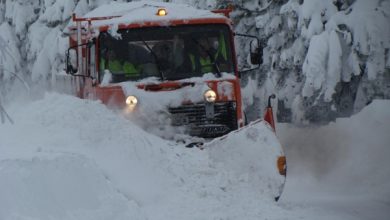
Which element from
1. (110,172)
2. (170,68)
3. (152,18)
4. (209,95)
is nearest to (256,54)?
(209,95)

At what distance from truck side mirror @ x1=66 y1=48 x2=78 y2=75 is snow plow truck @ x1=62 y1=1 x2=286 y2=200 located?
2 cm

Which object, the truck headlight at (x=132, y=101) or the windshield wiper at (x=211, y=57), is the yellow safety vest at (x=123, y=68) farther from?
the windshield wiper at (x=211, y=57)

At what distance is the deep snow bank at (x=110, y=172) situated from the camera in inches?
202

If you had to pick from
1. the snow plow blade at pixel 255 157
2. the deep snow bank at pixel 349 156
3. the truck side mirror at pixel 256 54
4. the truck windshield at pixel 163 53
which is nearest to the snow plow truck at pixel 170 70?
the truck windshield at pixel 163 53

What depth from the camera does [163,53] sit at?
27.3 feet

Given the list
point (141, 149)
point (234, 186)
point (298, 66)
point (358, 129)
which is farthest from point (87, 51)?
point (298, 66)

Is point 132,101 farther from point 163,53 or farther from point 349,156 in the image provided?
point 349,156

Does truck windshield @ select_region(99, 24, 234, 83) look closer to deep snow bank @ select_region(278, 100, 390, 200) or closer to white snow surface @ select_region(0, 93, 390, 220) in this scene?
white snow surface @ select_region(0, 93, 390, 220)

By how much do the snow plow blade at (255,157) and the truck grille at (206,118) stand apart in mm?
706

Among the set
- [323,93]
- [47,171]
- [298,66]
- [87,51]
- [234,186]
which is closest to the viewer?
[47,171]

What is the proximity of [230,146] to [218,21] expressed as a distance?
2.11m

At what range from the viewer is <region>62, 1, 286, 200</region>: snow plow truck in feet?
26.5

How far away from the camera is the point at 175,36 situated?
8.44 metres

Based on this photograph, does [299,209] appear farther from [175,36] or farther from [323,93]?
[323,93]
